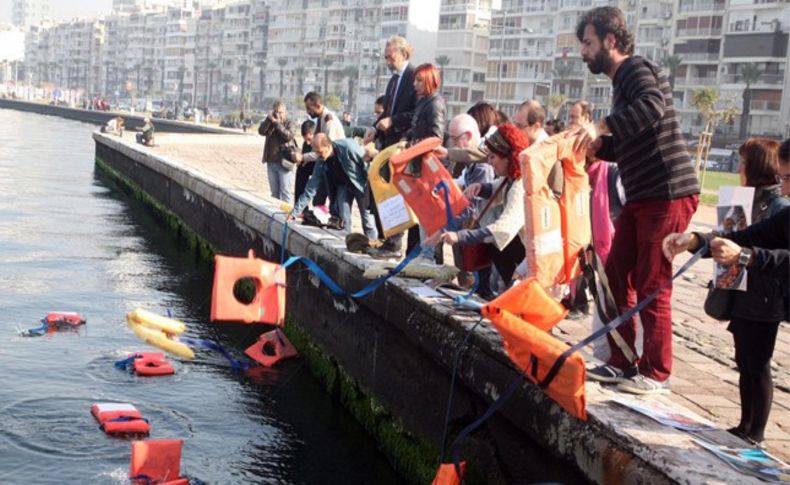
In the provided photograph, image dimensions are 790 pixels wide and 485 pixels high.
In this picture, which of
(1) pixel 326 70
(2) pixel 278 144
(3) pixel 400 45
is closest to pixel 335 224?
(3) pixel 400 45

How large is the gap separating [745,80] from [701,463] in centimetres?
8796

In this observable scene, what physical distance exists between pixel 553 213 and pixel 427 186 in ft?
6.50

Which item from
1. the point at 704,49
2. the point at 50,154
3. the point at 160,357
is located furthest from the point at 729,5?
the point at 160,357

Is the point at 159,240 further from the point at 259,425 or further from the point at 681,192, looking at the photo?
the point at 681,192

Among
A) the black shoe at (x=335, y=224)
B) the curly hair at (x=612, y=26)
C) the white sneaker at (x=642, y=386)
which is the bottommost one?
the white sneaker at (x=642, y=386)

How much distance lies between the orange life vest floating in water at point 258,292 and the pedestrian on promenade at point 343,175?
1895 millimetres

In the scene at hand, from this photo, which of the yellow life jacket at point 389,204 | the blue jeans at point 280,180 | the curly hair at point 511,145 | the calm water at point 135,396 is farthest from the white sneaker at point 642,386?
the blue jeans at point 280,180

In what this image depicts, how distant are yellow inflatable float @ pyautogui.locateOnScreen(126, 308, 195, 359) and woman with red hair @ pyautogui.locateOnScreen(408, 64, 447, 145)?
3324 mm

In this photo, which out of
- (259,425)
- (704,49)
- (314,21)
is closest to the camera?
(259,425)

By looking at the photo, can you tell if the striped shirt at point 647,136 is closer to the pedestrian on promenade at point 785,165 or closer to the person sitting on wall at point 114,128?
the pedestrian on promenade at point 785,165

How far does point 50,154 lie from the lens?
43.3m

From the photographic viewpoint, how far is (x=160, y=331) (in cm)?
1114

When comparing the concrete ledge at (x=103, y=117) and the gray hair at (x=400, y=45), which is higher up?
the gray hair at (x=400, y=45)

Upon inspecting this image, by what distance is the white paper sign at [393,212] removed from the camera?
8.50 metres
